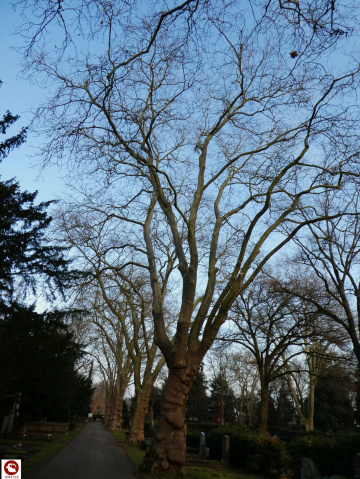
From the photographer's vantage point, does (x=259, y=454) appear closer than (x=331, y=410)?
Yes

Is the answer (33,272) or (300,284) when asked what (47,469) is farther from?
(300,284)

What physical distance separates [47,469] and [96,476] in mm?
1866

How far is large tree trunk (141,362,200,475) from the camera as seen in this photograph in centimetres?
899

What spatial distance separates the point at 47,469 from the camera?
37.3 ft

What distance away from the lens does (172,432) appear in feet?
30.3

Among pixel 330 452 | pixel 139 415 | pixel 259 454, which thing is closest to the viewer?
pixel 330 452

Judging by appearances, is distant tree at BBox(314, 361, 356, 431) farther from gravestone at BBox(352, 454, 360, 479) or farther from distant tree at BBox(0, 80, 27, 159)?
distant tree at BBox(0, 80, 27, 159)

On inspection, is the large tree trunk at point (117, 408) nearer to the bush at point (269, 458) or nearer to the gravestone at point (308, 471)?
the bush at point (269, 458)

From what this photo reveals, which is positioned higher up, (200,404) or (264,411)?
(264,411)

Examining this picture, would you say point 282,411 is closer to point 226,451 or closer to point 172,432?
point 226,451

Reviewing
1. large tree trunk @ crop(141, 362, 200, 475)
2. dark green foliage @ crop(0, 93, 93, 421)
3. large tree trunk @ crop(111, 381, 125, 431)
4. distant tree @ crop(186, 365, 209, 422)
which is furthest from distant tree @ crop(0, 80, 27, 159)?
distant tree @ crop(186, 365, 209, 422)

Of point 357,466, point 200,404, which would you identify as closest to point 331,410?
point 200,404

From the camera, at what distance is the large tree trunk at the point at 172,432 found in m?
8.99

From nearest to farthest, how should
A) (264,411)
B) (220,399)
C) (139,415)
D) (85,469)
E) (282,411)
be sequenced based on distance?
(85,469), (264,411), (139,415), (282,411), (220,399)
